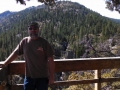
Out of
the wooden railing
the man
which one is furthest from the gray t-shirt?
the wooden railing

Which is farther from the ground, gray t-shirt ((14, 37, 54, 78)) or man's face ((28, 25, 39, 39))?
man's face ((28, 25, 39, 39))

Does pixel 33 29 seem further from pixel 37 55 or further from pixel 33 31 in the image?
pixel 37 55

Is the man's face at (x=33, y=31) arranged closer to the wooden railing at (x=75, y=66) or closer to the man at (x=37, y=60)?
the man at (x=37, y=60)

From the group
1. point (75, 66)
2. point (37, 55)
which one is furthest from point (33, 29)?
point (75, 66)

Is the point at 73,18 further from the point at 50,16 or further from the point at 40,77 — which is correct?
the point at 40,77

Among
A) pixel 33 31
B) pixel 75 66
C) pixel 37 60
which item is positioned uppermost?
pixel 33 31

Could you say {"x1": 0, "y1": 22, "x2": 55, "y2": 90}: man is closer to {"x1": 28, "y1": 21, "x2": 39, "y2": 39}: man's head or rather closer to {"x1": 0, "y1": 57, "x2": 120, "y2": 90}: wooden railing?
{"x1": 28, "y1": 21, "x2": 39, "y2": 39}: man's head

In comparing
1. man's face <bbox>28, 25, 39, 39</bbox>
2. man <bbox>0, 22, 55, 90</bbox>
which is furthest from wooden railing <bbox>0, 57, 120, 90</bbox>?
man's face <bbox>28, 25, 39, 39</bbox>

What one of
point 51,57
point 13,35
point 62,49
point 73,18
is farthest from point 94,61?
point 73,18

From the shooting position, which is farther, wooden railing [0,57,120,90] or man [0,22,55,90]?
wooden railing [0,57,120,90]

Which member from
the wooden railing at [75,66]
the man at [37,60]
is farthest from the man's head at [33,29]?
the wooden railing at [75,66]

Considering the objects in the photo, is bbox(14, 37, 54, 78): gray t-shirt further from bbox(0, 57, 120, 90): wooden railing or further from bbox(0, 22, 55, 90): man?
bbox(0, 57, 120, 90): wooden railing

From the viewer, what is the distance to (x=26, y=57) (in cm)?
338

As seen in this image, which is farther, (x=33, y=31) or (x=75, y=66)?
(x=75, y=66)
